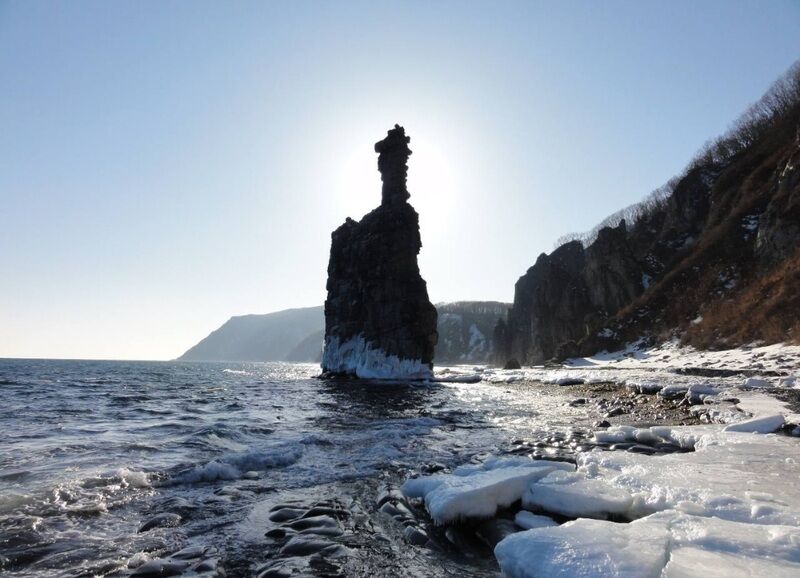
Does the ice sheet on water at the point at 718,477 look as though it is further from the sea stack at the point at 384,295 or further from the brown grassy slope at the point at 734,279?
the sea stack at the point at 384,295

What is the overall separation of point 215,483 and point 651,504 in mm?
8499

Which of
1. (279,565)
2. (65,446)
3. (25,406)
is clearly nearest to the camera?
(279,565)

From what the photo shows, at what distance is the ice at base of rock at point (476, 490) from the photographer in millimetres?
6648

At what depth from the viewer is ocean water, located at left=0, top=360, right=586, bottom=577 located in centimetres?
560

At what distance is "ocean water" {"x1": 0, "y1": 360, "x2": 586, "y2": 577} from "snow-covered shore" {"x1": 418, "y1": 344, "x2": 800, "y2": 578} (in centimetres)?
107

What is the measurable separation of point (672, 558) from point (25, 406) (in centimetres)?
3037

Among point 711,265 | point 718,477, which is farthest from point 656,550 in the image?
point 711,265

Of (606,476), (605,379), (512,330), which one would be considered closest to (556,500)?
(606,476)

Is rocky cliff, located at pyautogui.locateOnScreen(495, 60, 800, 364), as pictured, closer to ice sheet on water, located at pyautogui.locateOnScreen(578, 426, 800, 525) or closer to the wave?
ice sheet on water, located at pyautogui.locateOnScreen(578, 426, 800, 525)

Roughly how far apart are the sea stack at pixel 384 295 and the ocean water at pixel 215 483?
4278 centimetres

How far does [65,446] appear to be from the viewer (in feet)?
41.5

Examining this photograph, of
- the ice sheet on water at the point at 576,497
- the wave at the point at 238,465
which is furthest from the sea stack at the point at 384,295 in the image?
the ice sheet on water at the point at 576,497

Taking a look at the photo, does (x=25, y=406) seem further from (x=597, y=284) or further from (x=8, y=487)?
(x=597, y=284)

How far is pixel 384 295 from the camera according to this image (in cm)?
6531
